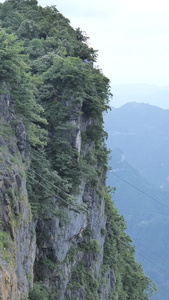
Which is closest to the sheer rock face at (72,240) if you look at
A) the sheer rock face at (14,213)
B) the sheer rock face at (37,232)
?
the sheer rock face at (37,232)

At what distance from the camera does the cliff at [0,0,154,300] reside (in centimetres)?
1225

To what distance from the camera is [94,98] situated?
2028 cm

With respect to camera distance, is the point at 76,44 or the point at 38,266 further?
the point at 76,44

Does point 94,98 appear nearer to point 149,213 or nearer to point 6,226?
point 6,226

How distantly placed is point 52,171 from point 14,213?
199 inches

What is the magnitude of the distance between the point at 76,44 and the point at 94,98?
615cm

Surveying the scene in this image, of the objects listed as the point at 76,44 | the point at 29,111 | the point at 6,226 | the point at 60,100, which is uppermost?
the point at 76,44

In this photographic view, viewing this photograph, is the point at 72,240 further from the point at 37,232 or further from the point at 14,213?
the point at 14,213

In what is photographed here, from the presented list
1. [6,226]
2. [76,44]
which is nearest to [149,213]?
[76,44]

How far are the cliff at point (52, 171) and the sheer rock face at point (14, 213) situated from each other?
0.03m

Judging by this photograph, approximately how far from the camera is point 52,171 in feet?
54.5

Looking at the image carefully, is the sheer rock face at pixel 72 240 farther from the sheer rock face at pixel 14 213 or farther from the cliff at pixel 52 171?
the sheer rock face at pixel 14 213

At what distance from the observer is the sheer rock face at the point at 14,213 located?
1022 cm

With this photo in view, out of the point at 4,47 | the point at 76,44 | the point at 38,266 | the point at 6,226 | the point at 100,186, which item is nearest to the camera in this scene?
the point at 6,226
